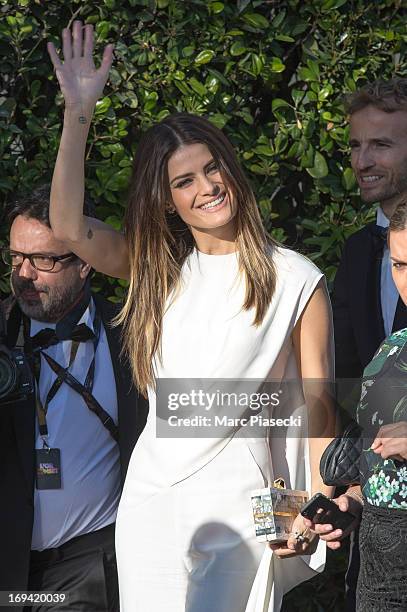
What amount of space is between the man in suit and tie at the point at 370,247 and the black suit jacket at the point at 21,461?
765 mm

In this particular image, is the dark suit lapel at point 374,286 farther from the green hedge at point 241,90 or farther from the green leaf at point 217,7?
the green leaf at point 217,7

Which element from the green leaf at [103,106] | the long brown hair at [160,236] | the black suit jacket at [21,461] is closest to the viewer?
the long brown hair at [160,236]

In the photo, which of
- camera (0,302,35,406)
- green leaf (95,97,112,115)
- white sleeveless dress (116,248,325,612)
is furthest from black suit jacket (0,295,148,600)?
green leaf (95,97,112,115)

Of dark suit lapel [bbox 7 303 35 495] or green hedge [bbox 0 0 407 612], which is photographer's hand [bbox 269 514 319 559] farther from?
green hedge [bbox 0 0 407 612]

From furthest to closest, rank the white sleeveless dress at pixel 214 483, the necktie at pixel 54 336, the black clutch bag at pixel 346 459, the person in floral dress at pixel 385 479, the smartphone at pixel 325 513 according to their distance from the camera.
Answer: the necktie at pixel 54 336 < the white sleeveless dress at pixel 214 483 < the black clutch bag at pixel 346 459 < the smartphone at pixel 325 513 < the person in floral dress at pixel 385 479

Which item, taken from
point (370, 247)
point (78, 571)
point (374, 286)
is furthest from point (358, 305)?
point (78, 571)

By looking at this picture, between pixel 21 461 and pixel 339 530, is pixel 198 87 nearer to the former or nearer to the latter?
pixel 21 461

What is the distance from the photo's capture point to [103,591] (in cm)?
350

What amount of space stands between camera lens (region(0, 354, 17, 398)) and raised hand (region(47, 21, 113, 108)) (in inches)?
30.0

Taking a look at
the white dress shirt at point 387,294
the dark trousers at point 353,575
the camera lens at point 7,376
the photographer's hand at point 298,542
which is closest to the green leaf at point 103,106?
the white dress shirt at point 387,294

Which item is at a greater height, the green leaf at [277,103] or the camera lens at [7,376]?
the green leaf at [277,103]

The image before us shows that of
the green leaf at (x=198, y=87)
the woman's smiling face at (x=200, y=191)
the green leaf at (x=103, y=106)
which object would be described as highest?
the green leaf at (x=198, y=87)

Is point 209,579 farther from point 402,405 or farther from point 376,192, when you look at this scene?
point 376,192

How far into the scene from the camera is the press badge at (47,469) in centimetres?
343
